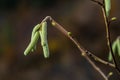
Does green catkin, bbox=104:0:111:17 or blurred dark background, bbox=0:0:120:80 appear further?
blurred dark background, bbox=0:0:120:80

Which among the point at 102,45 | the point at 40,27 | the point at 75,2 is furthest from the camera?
the point at 75,2

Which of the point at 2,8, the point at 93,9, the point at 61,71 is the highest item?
the point at 2,8

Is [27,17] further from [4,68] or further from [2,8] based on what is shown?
A: [4,68]

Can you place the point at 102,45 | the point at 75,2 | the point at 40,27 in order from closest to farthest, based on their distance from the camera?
the point at 40,27 → the point at 102,45 → the point at 75,2

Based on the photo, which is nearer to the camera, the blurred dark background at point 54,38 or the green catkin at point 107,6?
the green catkin at point 107,6

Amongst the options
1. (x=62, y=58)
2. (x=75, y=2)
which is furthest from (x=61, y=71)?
(x=75, y=2)

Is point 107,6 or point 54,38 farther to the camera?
point 54,38

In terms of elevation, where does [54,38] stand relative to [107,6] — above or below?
above

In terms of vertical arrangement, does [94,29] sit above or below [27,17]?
below
